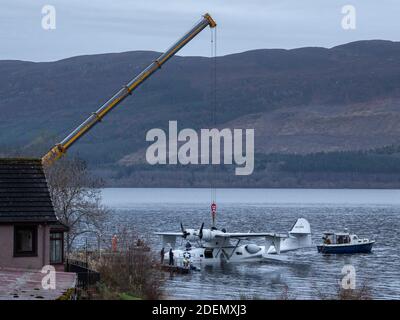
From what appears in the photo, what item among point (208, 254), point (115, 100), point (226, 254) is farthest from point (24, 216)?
point (226, 254)

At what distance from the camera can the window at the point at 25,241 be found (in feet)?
137

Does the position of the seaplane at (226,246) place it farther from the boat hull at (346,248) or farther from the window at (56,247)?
the window at (56,247)

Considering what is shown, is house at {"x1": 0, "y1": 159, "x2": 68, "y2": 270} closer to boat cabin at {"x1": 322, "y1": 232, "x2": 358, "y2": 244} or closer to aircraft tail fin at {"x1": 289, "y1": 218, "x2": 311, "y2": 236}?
aircraft tail fin at {"x1": 289, "y1": 218, "x2": 311, "y2": 236}

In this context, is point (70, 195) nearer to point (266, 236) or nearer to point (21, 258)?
point (266, 236)

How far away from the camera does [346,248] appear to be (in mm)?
102000

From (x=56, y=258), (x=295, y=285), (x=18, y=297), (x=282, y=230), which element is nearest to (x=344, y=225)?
(x=282, y=230)

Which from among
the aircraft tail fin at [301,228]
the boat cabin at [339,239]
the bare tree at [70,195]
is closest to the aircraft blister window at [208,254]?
the aircraft tail fin at [301,228]

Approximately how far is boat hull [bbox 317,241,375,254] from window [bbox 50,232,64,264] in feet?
194

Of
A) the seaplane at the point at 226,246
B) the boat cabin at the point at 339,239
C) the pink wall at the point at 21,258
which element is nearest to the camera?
the pink wall at the point at 21,258

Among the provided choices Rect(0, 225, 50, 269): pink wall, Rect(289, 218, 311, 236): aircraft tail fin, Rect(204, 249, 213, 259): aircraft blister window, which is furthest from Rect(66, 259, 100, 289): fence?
Rect(289, 218, 311, 236): aircraft tail fin

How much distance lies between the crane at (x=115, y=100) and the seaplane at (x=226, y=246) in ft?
58.1
